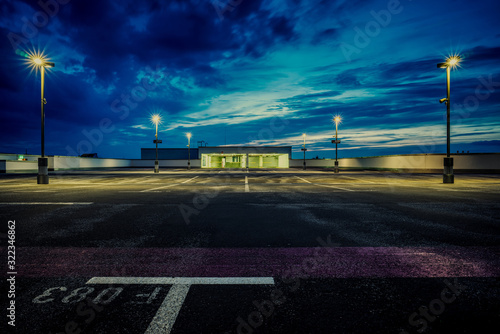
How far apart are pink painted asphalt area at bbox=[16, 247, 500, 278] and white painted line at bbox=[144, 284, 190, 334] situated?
0.41 metres

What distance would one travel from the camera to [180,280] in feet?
10.5

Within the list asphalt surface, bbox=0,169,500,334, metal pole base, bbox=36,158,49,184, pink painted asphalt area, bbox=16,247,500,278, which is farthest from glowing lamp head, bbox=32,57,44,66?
pink painted asphalt area, bbox=16,247,500,278

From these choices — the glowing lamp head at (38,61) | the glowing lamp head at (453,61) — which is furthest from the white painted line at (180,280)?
the glowing lamp head at (453,61)

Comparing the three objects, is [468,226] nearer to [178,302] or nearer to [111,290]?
[178,302]

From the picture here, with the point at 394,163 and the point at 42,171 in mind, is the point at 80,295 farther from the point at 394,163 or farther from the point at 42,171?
the point at 394,163

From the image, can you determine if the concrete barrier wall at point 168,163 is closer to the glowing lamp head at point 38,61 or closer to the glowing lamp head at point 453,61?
the glowing lamp head at point 38,61

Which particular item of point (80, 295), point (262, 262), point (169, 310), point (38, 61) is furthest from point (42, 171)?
point (169, 310)

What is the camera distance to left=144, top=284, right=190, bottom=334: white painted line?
2.25 m

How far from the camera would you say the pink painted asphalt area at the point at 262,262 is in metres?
3.40

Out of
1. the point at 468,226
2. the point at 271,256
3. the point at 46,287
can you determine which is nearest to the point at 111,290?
the point at 46,287

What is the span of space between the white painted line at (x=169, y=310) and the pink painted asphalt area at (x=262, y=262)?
16.2 inches

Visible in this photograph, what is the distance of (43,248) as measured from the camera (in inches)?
174

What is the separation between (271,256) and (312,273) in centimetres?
78

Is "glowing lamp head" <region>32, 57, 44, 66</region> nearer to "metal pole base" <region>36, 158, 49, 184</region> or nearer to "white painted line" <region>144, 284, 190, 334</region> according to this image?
"metal pole base" <region>36, 158, 49, 184</region>
